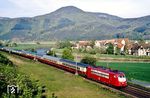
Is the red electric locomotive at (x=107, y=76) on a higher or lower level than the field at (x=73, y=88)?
higher

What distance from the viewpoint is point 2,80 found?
1783 inches

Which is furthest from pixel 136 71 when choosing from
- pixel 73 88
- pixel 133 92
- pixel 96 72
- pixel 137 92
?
pixel 73 88

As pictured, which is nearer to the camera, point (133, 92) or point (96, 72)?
point (133, 92)

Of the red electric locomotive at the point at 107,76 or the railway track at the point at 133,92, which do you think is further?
the red electric locomotive at the point at 107,76

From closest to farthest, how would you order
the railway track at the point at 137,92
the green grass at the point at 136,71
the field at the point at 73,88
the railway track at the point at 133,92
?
1. the field at the point at 73,88
2. the railway track at the point at 133,92
3. the railway track at the point at 137,92
4. the green grass at the point at 136,71

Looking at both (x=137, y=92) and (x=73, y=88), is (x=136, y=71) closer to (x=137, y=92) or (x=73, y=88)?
(x=137, y=92)

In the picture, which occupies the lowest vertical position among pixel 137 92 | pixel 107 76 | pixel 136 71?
pixel 136 71

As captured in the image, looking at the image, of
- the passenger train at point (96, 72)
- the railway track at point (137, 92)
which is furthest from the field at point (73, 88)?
the railway track at point (137, 92)

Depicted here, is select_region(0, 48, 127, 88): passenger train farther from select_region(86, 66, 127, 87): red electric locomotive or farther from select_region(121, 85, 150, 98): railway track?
select_region(121, 85, 150, 98): railway track

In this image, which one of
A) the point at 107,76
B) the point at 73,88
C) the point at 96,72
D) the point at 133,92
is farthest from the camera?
the point at 96,72

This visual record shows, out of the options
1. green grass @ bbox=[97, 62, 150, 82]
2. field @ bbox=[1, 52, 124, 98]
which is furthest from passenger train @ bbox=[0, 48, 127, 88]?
green grass @ bbox=[97, 62, 150, 82]

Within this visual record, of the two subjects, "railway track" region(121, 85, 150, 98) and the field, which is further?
"railway track" region(121, 85, 150, 98)

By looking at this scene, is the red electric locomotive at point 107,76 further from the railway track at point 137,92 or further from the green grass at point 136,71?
the green grass at point 136,71

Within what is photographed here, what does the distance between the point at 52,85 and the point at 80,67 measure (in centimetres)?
1595
